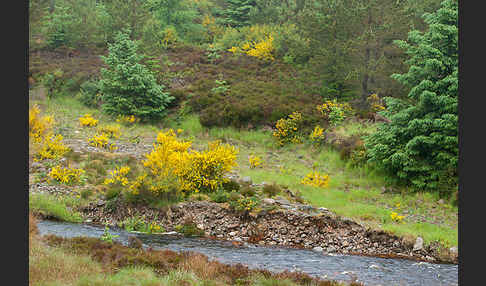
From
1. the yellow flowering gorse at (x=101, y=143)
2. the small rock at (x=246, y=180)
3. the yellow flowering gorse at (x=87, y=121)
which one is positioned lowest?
the small rock at (x=246, y=180)

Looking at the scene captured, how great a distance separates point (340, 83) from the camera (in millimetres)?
26312

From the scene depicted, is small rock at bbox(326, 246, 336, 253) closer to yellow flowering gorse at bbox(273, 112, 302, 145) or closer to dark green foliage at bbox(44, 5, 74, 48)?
yellow flowering gorse at bbox(273, 112, 302, 145)

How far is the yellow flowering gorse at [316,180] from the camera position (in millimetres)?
16969

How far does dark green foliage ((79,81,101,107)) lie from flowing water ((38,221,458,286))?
16974mm

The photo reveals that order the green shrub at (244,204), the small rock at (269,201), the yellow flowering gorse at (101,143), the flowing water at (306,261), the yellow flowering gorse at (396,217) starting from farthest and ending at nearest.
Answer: the yellow flowering gorse at (101,143) → the small rock at (269,201) → the green shrub at (244,204) → the yellow flowering gorse at (396,217) → the flowing water at (306,261)

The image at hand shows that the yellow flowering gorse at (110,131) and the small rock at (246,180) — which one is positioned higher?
the yellow flowering gorse at (110,131)

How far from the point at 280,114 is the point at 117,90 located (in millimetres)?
10443

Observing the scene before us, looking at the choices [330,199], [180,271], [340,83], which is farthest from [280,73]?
[180,271]

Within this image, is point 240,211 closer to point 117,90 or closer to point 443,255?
point 443,255

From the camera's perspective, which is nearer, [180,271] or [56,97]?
[180,271]

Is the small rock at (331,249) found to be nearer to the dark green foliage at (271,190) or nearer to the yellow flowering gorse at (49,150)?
the dark green foliage at (271,190)

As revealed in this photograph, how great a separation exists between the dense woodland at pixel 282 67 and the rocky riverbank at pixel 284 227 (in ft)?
13.6

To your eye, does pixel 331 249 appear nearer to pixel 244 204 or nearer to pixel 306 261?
pixel 306 261

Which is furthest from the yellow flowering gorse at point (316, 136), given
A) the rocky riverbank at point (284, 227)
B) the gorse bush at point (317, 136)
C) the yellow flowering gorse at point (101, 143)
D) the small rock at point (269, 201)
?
the yellow flowering gorse at point (101, 143)
